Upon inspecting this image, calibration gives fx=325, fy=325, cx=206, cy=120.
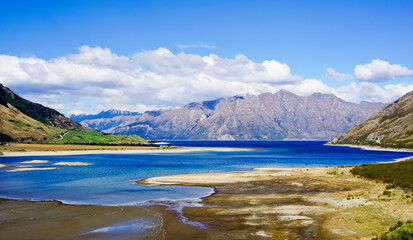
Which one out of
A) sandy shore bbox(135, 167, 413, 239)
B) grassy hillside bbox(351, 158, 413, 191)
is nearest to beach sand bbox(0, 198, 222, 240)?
sandy shore bbox(135, 167, 413, 239)

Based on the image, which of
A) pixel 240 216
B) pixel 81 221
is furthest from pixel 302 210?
pixel 81 221

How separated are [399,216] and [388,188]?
66.4 feet

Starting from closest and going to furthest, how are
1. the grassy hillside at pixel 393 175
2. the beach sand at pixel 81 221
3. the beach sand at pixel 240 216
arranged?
1. the beach sand at pixel 240 216
2. the beach sand at pixel 81 221
3. the grassy hillside at pixel 393 175

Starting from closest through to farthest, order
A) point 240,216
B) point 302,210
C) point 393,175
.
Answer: point 240,216 → point 302,210 → point 393,175

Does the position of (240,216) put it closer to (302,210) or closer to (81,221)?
(302,210)

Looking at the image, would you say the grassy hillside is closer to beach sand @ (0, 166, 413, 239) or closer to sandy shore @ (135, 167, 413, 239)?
sandy shore @ (135, 167, 413, 239)

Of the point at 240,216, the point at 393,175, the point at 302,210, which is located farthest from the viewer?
the point at 393,175

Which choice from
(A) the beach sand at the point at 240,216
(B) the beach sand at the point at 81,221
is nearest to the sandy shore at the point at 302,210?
(A) the beach sand at the point at 240,216

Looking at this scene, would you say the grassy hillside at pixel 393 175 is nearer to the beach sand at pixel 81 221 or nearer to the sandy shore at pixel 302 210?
the sandy shore at pixel 302 210

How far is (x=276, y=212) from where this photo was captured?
3912 centimetres

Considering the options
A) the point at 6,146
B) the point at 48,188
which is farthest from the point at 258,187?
the point at 6,146

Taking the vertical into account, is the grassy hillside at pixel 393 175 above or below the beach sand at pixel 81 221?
above

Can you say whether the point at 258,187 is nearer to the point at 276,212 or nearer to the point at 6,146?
the point at 276,212

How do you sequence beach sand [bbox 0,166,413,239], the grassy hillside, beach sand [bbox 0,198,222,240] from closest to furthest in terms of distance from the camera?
beach sand [bbox 0,166,413,239]
beach sand [bbox 0,198,222,240]
the grassy hillside
